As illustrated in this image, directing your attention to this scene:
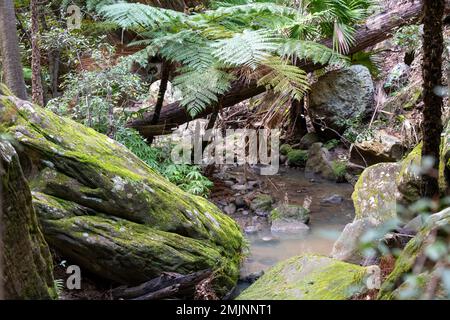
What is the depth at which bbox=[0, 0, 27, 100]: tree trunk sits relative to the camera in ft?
13.5

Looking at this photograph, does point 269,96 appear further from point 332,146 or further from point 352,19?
point 352,19

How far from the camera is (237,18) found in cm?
550

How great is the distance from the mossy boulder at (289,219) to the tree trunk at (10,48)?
109 inches

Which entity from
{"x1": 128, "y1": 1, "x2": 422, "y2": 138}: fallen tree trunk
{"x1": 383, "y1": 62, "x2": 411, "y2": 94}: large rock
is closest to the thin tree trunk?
{"x1": 128, "y1": 1, "x2": 422, "y2": 138}: fallen tree trunk

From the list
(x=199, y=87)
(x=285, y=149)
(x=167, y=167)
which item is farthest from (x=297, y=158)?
(x=199, y=87)

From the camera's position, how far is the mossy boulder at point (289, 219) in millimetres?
4684

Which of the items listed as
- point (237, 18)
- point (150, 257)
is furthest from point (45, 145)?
point (237, 18)

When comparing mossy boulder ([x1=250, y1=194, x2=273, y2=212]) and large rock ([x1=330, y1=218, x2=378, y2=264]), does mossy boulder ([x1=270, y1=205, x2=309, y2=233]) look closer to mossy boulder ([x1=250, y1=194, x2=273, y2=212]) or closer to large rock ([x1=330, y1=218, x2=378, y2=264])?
mossy boulder ([x1=250, y1=194, x2=273, y2=212])

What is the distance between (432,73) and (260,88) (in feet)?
12.4

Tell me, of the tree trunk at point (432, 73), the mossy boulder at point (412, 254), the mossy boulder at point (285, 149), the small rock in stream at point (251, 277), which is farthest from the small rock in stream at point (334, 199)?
the mossy boulder at point (412, 254)

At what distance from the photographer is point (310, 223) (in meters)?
4.85

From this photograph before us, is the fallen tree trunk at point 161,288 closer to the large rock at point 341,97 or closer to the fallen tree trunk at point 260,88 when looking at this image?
the fallen tree trunk at point 260,88

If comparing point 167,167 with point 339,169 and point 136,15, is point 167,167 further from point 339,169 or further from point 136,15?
point 339,169
